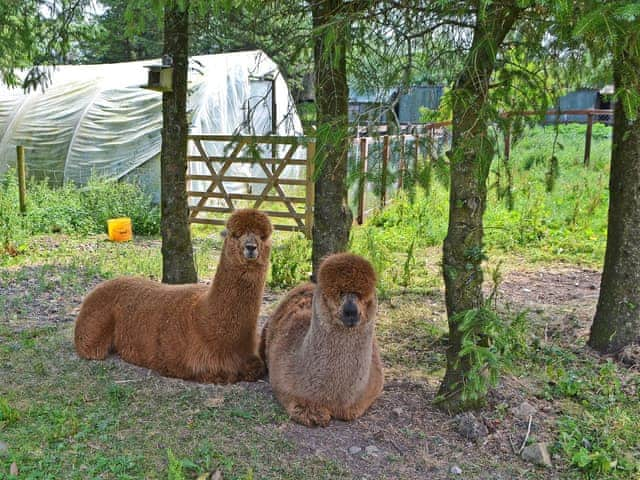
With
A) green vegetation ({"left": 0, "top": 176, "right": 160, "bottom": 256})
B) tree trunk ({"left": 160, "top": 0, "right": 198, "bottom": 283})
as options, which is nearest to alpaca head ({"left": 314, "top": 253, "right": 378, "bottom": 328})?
tree trunk ({"left": 160, "top": 0, "right": 198, "bottom": 283})

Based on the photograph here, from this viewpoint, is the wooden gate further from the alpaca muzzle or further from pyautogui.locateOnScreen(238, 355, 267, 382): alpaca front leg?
the alpaca muzzle

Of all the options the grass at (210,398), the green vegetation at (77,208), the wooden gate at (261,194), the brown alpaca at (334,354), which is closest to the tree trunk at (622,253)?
the grass at (210,398)

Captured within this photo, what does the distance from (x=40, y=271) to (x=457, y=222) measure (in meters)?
7.03

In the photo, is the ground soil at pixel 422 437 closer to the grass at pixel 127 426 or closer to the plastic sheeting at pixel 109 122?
the grass at pixel 127 426

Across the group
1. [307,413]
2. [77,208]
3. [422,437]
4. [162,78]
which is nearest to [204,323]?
[307,413]

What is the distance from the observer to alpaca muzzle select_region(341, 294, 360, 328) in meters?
3.96

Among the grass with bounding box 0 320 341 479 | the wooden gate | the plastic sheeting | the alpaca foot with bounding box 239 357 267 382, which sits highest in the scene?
the plastic sheeting

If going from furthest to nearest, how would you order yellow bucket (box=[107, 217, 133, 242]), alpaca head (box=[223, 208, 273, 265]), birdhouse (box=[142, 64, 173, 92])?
yellow bucket (box=[107, 217, 133, 242]) < birdhouse (box=[142, 64, 173, 92]) < alpaca head (box=[223, 208, 273, 265])

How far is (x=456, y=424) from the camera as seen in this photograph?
433 centimetres

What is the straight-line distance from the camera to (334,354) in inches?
166

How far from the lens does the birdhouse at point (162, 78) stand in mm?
6641

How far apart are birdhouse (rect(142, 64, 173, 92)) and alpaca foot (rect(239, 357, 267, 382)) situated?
10.1 feet

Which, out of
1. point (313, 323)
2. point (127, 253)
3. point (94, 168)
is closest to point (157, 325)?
point (313, 323)

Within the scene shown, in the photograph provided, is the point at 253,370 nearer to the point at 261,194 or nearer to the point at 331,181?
the point at 331,181
